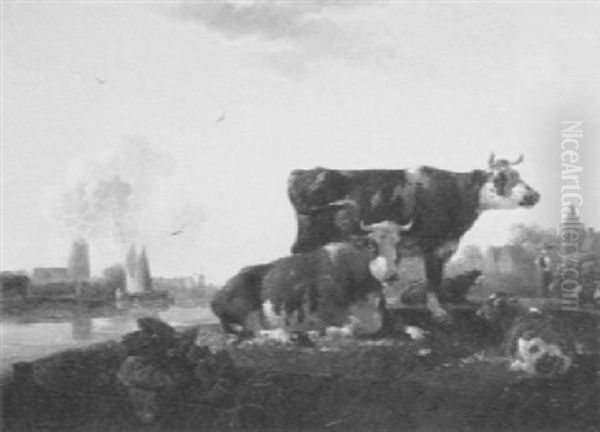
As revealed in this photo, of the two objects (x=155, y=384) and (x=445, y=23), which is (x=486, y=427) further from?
(x=445, y=23)

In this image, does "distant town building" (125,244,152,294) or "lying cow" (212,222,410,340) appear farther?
"distant town building" (125,244,152,294)

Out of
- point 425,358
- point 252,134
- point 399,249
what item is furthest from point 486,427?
point 252,134

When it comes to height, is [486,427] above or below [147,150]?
below

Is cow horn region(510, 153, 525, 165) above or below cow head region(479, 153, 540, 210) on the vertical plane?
above

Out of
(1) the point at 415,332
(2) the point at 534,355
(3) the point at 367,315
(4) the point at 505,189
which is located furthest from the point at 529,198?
(3) the point at 367,315

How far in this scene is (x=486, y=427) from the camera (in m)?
6.05

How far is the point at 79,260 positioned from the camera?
6285mm

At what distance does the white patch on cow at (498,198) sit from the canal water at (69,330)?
5.77 ft

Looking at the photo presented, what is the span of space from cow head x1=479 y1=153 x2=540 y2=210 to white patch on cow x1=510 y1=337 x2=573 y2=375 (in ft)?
Answer: 2.67

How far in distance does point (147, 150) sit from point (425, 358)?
205 centimetres

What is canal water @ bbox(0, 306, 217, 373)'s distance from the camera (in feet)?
20.2

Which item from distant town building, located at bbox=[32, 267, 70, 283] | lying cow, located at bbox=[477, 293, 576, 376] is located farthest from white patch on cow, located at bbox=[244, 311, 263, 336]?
lying cow, located at bbox=[477, 293, 576, 376]

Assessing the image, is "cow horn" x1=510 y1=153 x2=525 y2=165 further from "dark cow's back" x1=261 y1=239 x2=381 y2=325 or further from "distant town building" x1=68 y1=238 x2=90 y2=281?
"distant town building" x1=68 y1=238 x2=90 y2=281

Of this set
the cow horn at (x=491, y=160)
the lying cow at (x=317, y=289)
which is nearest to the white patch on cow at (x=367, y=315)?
the lying cow at (x=317, y=289)
